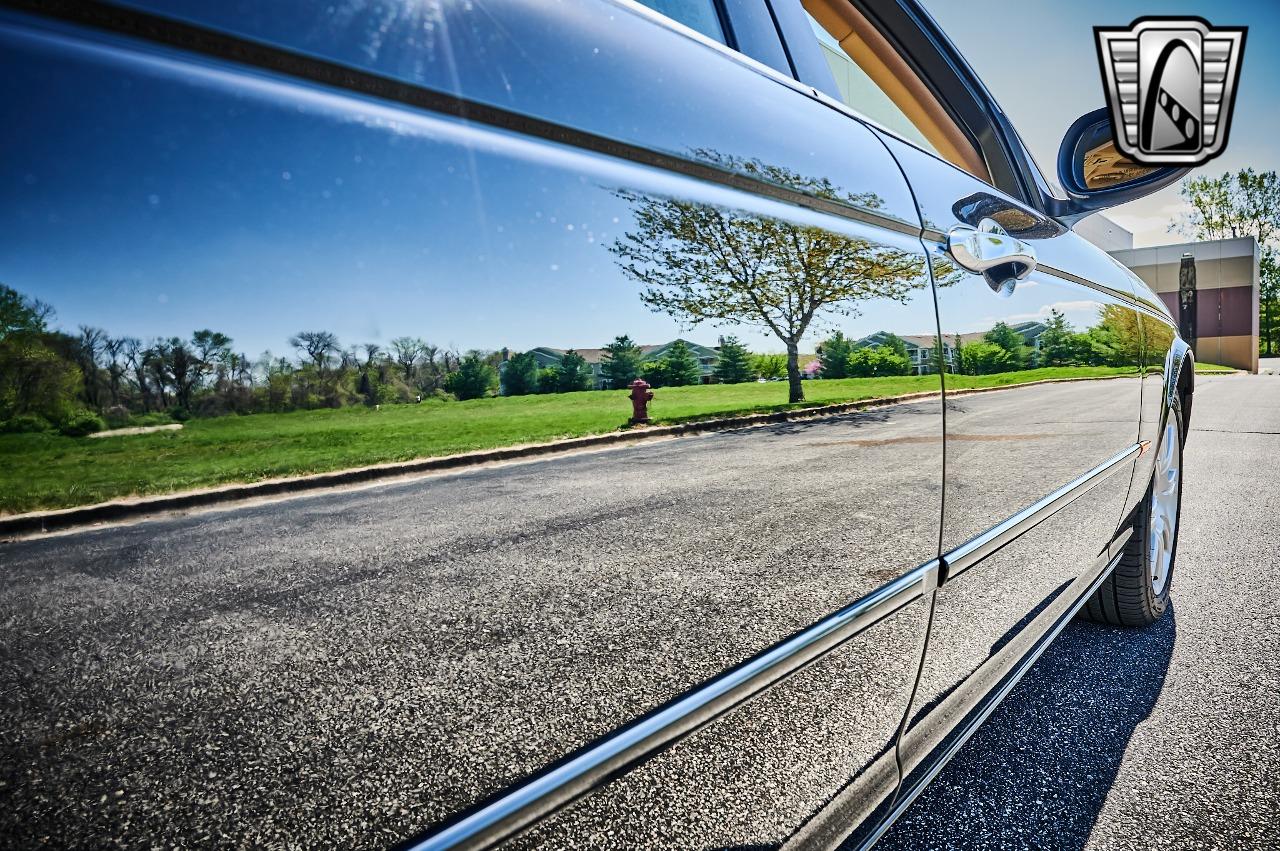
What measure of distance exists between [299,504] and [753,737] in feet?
→ 2.02

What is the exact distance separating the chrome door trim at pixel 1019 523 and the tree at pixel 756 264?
19.0 inches

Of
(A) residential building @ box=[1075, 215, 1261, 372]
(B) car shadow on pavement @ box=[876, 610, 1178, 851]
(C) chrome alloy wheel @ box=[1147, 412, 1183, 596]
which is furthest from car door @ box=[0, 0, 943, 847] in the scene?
(A) residential building @ box=[1075, 215, 1261, 372]

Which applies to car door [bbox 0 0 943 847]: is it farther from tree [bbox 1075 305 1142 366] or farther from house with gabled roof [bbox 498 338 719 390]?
tree [bbox 1075 305 1142 366]

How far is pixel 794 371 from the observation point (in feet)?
3.31

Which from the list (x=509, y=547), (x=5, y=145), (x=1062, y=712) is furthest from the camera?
(x=1062, y=712)

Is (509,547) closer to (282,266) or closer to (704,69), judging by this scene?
(282,266)

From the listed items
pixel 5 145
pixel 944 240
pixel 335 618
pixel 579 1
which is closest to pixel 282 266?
pixel 5 145

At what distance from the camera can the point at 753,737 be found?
91 cm

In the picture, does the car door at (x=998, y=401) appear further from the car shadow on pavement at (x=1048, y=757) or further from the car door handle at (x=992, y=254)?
the car shadow on pavement at (x=1048, y=757)

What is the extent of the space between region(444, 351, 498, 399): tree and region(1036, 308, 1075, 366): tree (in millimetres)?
1576

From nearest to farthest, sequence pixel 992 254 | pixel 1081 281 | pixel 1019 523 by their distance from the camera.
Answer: pixel 992 254 → pixel 1019 523 → pixel 1081 281

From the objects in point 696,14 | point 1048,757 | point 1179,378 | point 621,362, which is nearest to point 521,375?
point 621,362

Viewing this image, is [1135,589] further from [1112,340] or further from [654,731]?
[654,731]

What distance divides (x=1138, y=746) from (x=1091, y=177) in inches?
82.4
